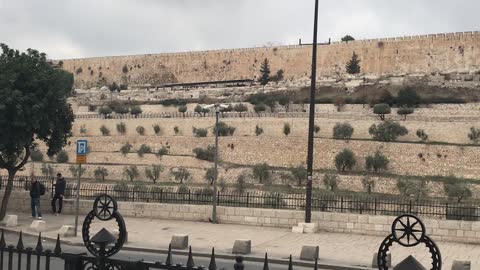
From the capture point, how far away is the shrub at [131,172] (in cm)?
3740

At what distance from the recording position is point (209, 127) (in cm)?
4500

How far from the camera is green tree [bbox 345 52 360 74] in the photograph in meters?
63.0

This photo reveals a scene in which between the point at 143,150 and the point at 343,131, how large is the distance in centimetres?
1406

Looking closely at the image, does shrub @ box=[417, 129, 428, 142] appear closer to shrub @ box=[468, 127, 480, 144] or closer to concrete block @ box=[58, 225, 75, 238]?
shrub @ box=[468, 127, 480, 144]

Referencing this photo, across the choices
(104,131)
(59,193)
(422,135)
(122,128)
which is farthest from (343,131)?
(59,193)

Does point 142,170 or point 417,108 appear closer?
point 142,170

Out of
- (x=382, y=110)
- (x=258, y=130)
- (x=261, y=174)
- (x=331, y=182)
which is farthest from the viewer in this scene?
(x=258, y=130)

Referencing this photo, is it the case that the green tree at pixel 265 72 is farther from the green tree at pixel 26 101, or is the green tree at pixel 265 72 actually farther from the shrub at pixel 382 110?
the green tree at pixel 26 101

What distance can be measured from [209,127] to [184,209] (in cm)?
2948

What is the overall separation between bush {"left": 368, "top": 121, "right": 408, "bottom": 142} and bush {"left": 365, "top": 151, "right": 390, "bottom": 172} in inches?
126

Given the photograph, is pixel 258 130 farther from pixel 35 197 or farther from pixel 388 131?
pixel 35 197

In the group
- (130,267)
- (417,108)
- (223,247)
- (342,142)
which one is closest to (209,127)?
(342,142)

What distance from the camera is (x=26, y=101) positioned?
1408 centimetres

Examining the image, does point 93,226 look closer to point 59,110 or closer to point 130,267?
point 59,110
